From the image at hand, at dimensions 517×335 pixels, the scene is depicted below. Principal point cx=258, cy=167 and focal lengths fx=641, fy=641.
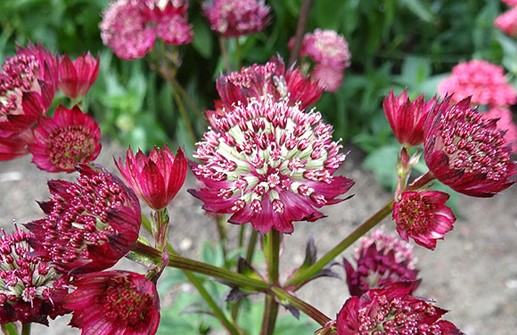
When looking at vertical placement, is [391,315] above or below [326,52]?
above

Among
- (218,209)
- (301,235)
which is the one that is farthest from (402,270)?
(301,235)

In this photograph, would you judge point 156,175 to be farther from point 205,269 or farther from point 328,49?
point 328,49

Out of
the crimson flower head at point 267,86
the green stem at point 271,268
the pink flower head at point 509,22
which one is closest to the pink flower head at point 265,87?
the crimson flower head at point 267,86

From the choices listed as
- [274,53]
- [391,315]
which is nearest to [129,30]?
[391,315]

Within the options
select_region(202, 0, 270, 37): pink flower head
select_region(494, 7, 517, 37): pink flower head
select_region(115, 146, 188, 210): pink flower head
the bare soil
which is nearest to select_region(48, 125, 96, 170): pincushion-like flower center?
select_region(115, 146, 188, 210): pink flower head

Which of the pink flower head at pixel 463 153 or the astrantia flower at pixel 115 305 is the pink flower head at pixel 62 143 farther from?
the pink flower head at pixel 463 153

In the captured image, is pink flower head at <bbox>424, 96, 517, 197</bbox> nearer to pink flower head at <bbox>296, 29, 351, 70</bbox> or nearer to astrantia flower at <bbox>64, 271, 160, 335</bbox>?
astrantia flower at <bbox>64, 271, 160, 335</bbox>
